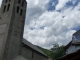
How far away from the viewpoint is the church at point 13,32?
1117 inches

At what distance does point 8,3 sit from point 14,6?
2428mm

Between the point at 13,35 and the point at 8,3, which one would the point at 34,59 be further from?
the point at 8,3

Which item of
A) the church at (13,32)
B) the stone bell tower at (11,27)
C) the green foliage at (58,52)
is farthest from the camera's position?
the green foliage at (58,52)

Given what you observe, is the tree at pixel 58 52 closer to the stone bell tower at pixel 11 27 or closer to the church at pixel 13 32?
the church at pixel 13 32

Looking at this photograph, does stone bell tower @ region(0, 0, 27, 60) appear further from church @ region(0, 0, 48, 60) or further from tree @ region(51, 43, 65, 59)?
tree @ region(51, 43, 65, 59)

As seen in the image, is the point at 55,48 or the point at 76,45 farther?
the point at 55,48

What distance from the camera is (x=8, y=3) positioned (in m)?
34.3

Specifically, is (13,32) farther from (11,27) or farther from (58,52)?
(58,52)

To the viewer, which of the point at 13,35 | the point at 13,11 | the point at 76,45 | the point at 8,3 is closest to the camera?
the point at 76,45

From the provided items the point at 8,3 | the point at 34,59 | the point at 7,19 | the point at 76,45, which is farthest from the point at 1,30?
the point at 76,45

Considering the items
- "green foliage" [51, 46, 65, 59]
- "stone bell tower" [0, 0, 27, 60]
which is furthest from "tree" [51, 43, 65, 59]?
"stone bell tower" [0, 0, 27, 60]

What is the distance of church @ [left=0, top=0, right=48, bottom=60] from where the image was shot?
A: 28.4m

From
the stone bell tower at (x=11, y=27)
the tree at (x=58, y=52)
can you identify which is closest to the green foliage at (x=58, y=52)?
the tree at (x=58, y=52)

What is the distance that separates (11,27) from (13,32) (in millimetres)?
1130
